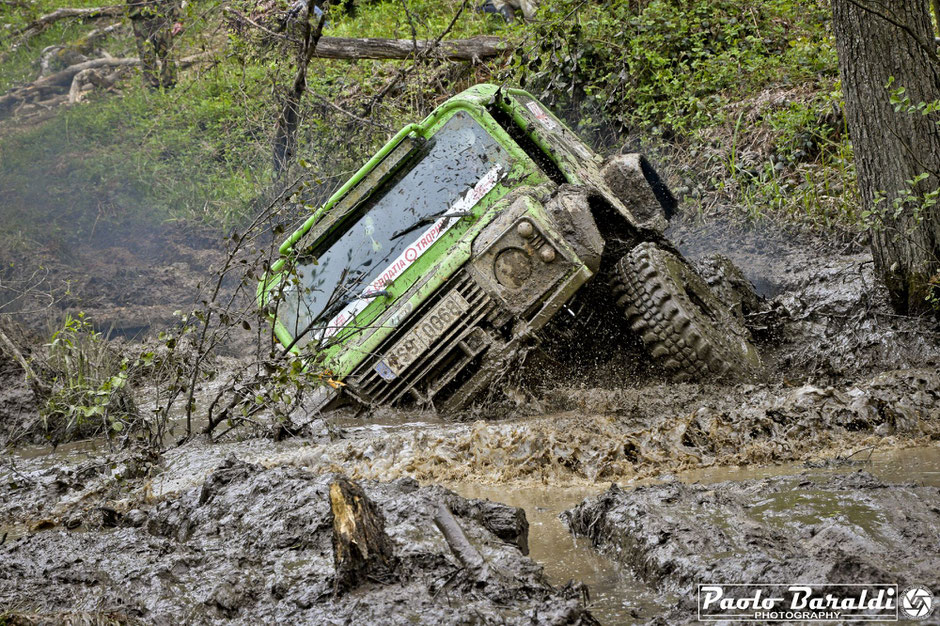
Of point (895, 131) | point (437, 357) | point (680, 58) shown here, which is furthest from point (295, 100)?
point (895, 131)

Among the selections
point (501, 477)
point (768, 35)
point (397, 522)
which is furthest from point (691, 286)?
point (768, 35)

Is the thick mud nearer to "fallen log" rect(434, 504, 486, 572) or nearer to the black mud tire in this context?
"fallen log" rect(434, 504, 486, 572)

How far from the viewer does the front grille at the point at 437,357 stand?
5.66 m

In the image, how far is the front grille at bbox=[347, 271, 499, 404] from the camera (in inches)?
223

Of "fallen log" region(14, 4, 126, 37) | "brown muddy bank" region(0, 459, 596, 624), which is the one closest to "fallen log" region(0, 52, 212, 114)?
"fallen log" region(14, 4, 126, 37)

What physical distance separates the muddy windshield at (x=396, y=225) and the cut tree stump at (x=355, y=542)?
11.1 ft

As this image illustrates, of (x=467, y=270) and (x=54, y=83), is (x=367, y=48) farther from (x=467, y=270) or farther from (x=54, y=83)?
A: (x=54, y=83)

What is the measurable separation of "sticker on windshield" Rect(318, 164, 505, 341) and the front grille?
1.27 ft

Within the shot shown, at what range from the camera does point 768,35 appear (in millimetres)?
11039

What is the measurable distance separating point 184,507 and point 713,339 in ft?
11.5

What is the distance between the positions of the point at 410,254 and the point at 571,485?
7.75 feet

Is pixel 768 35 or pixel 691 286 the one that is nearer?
pixel 691 286

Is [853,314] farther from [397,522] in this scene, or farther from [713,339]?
[397,522]

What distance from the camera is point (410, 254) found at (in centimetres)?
602
